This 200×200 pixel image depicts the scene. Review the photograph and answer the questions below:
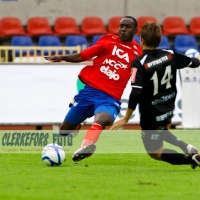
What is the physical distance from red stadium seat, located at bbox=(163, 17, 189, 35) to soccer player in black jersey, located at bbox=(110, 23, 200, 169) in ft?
53.5

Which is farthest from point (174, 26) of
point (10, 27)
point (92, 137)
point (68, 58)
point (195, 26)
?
point (92, 137)

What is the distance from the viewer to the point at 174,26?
81.5 feet

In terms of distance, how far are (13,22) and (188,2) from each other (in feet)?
21.3

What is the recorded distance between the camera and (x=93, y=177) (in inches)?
318

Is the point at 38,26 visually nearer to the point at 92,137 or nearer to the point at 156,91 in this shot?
the point at 92,137

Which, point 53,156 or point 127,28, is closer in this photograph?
point 53,156

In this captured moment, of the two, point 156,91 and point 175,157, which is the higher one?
point 156,91

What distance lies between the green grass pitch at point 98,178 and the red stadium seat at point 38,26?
1245 centimetres

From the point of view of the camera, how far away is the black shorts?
852 centimetres

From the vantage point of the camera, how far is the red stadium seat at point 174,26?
Result: 24766mm

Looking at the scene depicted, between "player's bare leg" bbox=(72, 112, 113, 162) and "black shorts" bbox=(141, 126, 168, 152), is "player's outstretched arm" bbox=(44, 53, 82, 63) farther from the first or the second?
"black shorts" bbox=(141, 126, 168, 152)

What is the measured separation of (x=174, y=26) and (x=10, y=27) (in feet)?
18.8

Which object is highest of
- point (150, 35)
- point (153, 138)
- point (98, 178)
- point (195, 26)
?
point (150, 35)

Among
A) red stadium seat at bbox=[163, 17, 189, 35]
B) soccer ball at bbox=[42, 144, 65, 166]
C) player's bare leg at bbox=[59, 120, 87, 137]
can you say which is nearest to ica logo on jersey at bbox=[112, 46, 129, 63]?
player's bare leg at bbox=[59, 120, 87, 137]
